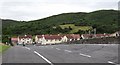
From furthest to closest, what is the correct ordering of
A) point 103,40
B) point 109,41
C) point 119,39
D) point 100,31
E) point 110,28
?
point 100,31, point 110,28, point 103,40, point 109,41, point 119,39

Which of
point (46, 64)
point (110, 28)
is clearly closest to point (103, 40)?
point (46, 64)

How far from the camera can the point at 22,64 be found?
16891 millimetres

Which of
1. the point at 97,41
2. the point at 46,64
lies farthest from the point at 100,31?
the point at 46,64

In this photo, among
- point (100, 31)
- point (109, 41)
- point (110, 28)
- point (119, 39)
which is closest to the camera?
point (119, 39)

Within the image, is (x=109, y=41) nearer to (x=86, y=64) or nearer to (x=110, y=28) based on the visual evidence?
(x=86, y=64)

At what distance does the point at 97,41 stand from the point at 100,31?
14550cm

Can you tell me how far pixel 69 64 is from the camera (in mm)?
16641

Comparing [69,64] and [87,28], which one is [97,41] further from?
[87,28]

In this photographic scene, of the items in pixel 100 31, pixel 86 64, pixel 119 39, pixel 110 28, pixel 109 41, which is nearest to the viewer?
pixel 86 64

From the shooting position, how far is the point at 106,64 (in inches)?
650

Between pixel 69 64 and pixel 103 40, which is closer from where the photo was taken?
pixel 69 64

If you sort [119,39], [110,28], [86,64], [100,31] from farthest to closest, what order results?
1. [100,31]
2. [110,28]
3. [119,39]
4. [86,64]

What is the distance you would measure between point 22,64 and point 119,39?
2627 centimetres

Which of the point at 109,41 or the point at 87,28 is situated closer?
the point at 109,41
